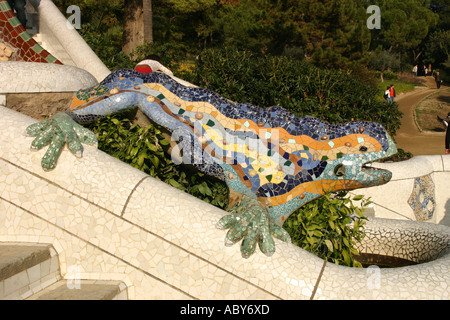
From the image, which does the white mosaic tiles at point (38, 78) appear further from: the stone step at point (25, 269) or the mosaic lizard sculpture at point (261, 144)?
the stone step at point (25, 269)

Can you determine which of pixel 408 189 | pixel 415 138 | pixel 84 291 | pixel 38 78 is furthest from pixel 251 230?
pixel 415 138

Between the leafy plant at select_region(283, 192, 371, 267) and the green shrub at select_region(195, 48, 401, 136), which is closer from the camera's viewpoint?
the leafy plant at select_region(283, 192, 371, 267)

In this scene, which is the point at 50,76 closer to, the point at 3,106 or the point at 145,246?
the point at 3,106

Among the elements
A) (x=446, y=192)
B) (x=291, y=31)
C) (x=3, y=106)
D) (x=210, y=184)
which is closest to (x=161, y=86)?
(x=210, y=184)

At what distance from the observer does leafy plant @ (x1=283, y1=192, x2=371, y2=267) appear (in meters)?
3.69

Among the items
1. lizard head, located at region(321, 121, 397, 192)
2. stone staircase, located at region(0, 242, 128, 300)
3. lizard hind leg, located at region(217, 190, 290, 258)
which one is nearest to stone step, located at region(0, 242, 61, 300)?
stone staircase, located at region(0, 242, 128, 300)

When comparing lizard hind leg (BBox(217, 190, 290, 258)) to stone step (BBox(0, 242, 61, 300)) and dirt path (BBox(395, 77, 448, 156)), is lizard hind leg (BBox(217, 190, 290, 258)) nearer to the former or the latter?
stone step (BBox(0, 242, 61, 300))

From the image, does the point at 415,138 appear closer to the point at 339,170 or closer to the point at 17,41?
the point at 339,170

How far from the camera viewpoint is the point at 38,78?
4.01 metres

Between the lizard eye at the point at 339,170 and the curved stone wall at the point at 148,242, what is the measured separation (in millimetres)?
935

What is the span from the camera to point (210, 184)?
14.0 ft

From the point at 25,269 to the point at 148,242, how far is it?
0.85m

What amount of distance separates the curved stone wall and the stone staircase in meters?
0.07
